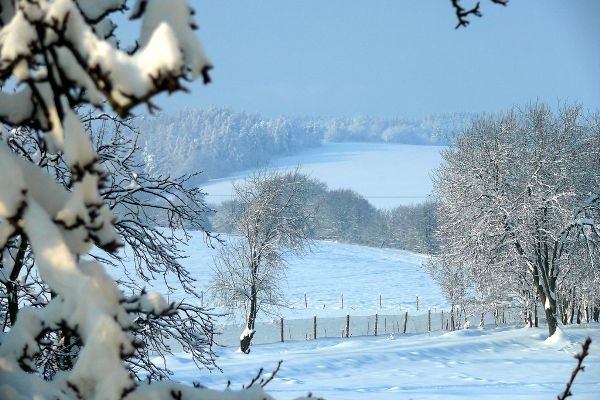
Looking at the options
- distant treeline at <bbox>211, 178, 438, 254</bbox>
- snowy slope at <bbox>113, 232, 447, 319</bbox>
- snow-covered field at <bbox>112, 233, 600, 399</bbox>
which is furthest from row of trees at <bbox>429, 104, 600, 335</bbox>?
distant treeline at <bbox>211, 178, 438, 254</bbox>

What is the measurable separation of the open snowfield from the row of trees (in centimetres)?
5138

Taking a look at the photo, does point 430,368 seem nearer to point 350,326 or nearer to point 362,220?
point 350,326

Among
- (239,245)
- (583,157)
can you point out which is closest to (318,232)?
(239,245)

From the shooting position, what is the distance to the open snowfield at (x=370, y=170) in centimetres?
9621

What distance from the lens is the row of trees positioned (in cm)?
2398

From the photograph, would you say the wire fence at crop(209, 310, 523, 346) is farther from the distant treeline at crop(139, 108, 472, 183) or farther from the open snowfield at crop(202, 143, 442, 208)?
the distant treeline at crop(139, 108, 472, 183)

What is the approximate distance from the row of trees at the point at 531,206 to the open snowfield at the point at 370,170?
169ft

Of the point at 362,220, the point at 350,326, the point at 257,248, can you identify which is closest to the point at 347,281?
the point at 350,326

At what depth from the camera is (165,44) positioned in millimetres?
1177

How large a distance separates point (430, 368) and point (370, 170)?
10241cm

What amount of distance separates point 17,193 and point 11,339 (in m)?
0.51

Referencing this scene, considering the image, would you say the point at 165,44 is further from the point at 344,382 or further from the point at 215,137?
the point at 215,137

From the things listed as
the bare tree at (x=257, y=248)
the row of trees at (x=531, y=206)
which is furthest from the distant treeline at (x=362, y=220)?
the row of trees at (x=531, y=206)

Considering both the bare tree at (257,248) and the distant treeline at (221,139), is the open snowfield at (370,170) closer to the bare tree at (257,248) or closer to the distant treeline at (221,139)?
the distant treeline at (221,139)
